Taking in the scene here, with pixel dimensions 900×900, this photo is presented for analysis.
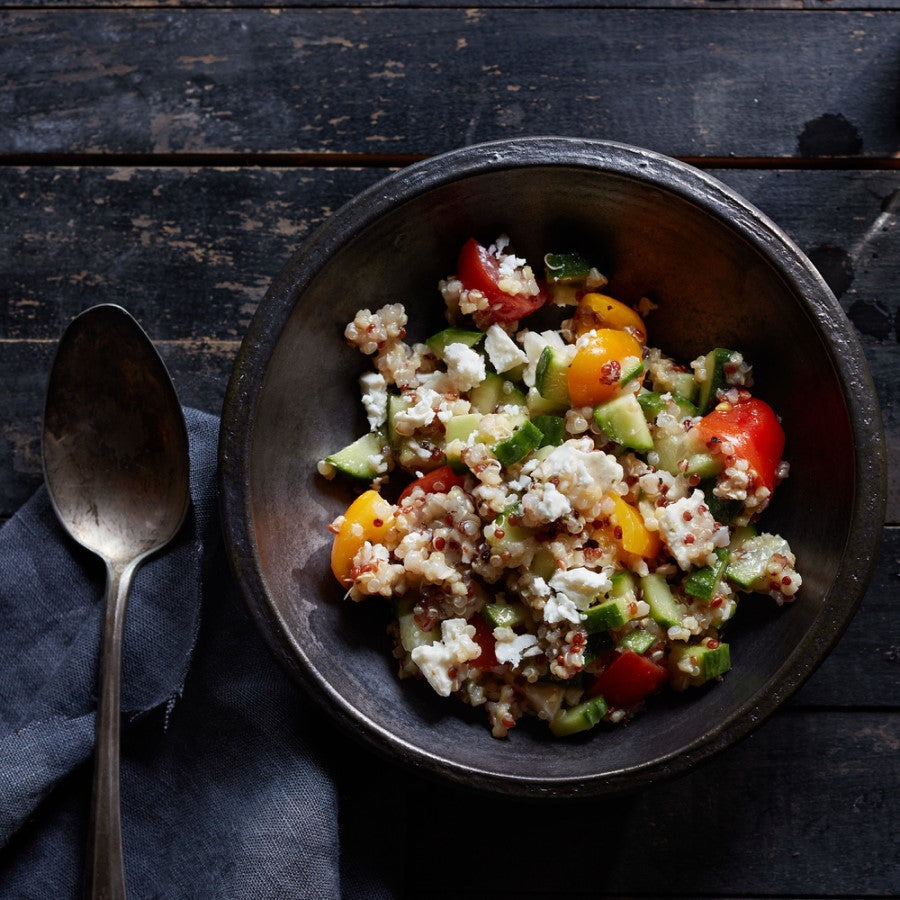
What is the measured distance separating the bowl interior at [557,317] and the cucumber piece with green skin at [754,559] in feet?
0.14

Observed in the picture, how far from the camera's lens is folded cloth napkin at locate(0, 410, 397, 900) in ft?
5.53

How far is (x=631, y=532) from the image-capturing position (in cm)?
151

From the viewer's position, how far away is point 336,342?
1.65 metres

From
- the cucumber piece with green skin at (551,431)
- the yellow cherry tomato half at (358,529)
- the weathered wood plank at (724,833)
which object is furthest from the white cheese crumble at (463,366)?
the weathered wood plank at (724,833)

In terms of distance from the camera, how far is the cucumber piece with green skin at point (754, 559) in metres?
1.56

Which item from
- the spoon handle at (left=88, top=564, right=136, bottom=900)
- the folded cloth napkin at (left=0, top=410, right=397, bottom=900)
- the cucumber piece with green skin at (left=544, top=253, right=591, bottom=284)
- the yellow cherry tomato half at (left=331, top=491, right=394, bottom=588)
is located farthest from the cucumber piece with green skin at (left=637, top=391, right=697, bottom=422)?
the spoon handle at (left=88, top=564, right=136, bottom=900)

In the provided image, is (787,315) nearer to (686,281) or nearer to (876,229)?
(686,281)

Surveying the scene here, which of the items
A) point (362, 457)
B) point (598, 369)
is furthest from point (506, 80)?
point (362, 457)

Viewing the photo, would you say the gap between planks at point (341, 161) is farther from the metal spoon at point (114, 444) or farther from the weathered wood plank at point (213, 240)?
the metal spoon at point (114, 444)

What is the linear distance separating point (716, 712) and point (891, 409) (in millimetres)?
750

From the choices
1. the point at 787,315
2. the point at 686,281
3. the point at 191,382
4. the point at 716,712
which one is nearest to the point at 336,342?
the point at 191,382

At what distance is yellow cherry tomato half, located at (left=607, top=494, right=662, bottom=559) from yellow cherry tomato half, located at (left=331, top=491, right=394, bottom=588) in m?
0.36

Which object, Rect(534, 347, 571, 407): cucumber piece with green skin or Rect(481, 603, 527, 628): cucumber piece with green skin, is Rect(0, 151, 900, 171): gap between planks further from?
Rect(481, 603, 527, 628): cucumber piece with green skin

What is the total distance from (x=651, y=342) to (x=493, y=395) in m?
0.33
